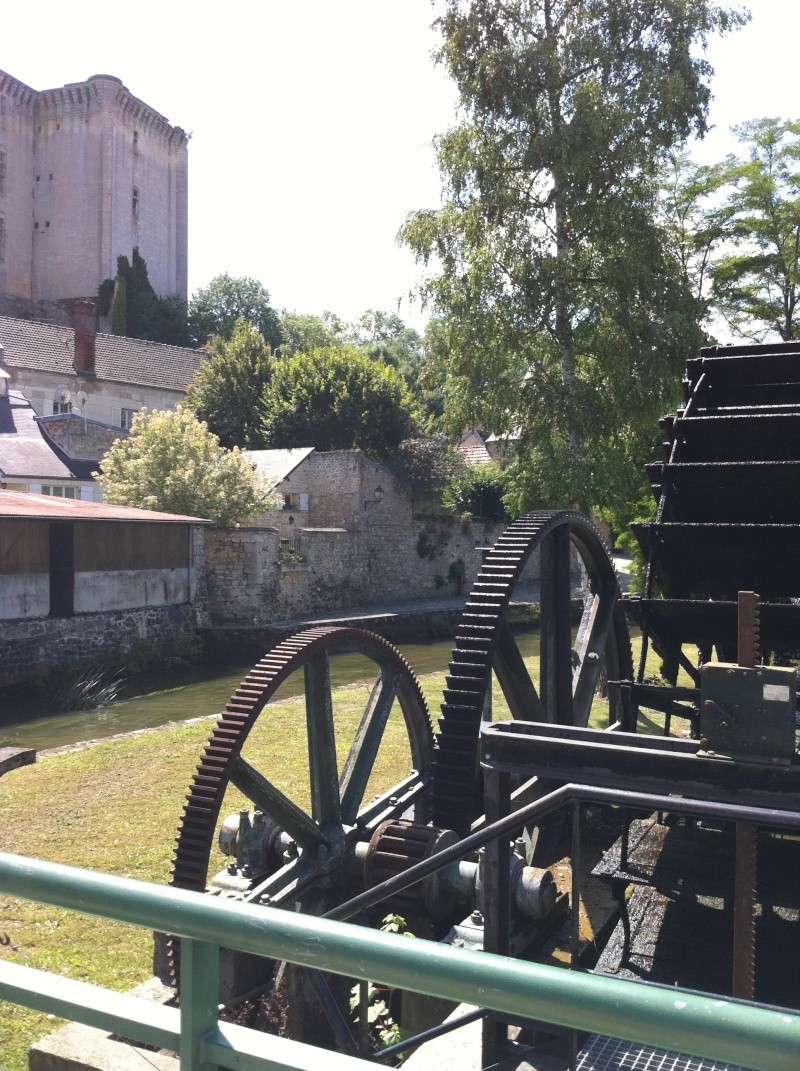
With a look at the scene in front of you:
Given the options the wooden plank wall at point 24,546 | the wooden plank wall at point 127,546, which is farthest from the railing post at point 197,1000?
the wooden plank wall at point 127,546

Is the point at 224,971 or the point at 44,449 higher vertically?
the point at 44,449

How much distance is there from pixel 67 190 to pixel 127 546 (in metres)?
41.1

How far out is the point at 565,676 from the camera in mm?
6605

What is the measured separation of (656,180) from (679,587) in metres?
11.6

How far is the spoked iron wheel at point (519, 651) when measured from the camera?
5.11 m

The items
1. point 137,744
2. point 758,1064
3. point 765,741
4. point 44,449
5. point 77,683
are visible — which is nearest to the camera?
point 758,1064

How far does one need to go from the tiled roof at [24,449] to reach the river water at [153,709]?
32.1 ft

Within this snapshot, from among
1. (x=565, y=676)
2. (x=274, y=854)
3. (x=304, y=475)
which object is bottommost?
(x=274, y=854)

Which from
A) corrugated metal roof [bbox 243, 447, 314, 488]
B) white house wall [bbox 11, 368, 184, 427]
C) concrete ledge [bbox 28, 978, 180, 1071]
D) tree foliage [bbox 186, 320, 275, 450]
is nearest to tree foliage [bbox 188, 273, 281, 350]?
white house wall [bbox 11, 368, 184, 427]

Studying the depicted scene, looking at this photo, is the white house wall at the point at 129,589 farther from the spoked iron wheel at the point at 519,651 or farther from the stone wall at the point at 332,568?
the spoked iron wheel at the point at 519,651

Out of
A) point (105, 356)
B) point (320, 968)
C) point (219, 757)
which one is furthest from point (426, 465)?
point (320, 968)

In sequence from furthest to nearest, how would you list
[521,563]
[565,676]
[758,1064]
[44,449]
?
[44,449] → [565,676] → [521,563] → [758,1064]

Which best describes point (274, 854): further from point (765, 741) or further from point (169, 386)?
point (169, 386)

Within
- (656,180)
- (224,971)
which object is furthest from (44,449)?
(224,971)
